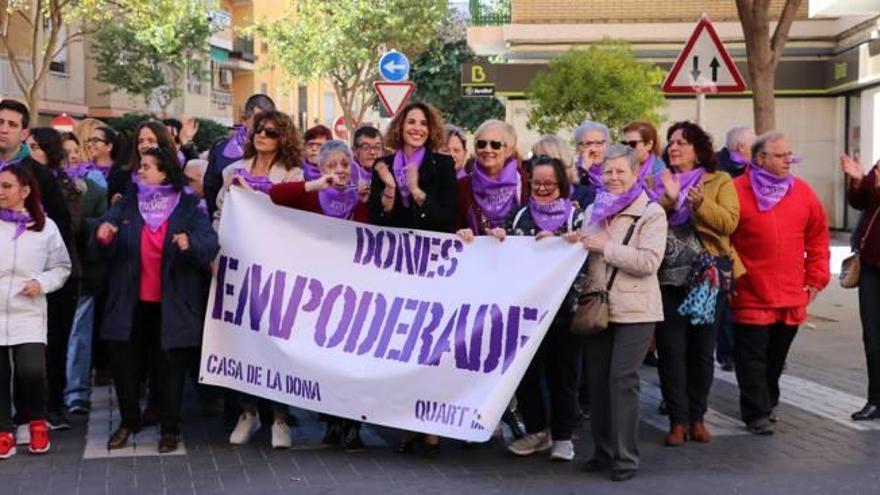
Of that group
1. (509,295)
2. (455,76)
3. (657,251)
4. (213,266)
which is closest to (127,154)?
(213,266)

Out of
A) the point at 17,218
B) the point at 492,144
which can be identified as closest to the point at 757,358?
the point at 492,144

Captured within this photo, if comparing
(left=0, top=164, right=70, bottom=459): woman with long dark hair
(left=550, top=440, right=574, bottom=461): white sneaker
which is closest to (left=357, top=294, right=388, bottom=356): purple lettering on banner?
(left=550, top=440, right=574, bottom=461): white sneaker

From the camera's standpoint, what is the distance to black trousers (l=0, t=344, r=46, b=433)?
7.18m

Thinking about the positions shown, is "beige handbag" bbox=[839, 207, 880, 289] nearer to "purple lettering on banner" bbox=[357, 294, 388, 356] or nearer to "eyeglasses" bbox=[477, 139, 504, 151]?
"eyeglasses" bbox=[477, 139, 504, 151]

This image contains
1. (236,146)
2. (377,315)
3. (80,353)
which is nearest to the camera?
(377,315)

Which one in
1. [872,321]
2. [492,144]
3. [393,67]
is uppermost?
[393,67]

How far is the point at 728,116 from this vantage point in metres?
28.6

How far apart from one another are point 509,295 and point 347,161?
1.29 metres

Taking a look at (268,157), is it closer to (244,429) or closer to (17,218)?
(17,218)

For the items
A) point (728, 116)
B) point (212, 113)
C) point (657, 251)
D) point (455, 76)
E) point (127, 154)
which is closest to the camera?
point (657, 251)

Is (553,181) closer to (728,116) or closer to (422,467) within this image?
(422,467)

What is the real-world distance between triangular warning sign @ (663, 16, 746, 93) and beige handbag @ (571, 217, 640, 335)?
5.83 meters

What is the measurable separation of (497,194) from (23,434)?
3.29 metres

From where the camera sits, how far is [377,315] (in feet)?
23.2
